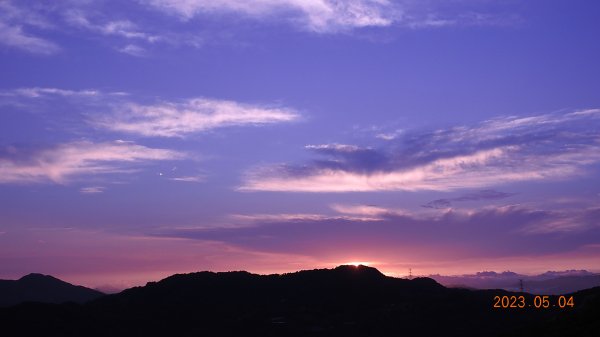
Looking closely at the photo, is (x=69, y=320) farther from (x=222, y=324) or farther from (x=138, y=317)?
(x=222, y=324)

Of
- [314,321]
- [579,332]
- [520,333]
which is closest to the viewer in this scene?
[579,332]

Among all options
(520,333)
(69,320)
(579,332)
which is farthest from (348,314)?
(579,332)

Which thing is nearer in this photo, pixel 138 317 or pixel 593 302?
pixel 593 302

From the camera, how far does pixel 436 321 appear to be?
170m

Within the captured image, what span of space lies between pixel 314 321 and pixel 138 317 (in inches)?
2023

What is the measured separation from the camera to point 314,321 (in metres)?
182

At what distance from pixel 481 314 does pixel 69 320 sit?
109 m

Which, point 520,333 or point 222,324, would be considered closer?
point 520,333

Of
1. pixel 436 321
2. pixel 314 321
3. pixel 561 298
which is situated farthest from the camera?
pixel 314 321

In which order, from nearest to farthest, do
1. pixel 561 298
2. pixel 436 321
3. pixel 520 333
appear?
pixel 520 333, pixel 561 298, pixel 436 321

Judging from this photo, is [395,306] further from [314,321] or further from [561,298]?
[561,298]

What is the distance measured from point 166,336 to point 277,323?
29563mm

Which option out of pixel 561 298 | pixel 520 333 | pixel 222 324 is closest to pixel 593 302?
pixel 520 333

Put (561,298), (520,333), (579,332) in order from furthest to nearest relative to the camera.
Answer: (561,298)
(520,333)
(579,332)
